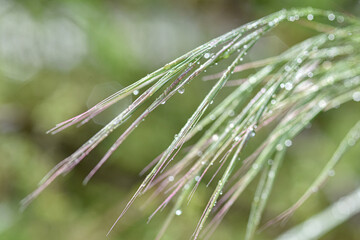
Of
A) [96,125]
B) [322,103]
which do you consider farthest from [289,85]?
[96,125]

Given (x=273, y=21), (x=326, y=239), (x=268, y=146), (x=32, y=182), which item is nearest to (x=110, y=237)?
→ (x=32, y=182)

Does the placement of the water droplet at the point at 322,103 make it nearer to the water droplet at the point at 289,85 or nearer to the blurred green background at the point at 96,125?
the water droplet at the point at 289,85

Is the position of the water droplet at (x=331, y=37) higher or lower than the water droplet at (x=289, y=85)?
higher

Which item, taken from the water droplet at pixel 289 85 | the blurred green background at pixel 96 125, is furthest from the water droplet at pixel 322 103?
the blurred green background at pixel 96 125

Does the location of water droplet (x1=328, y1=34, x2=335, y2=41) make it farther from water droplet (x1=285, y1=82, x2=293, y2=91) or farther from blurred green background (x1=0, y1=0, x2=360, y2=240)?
blurred green background (x1=0, y1=0, x2=360, y2=240)

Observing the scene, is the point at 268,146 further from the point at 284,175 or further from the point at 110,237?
the point at 284,175

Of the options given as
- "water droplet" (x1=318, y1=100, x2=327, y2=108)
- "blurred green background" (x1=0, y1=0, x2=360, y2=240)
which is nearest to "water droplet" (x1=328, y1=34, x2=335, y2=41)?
"water droplet" (x1=318, y1=100, x2=327, y2=108)

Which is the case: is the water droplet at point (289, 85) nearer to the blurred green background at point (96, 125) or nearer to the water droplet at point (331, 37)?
the water droplet at point (331, 37)

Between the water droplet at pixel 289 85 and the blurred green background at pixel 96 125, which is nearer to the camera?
the water droplet at pixel 289 85
